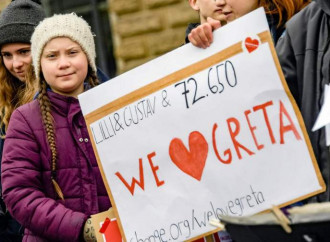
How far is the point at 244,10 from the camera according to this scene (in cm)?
308

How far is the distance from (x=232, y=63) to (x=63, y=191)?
92cm

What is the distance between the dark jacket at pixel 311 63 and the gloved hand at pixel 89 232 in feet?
2.95

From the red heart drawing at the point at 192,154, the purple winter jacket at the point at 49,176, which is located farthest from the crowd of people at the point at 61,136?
the red heart drawing at the point at 192,154

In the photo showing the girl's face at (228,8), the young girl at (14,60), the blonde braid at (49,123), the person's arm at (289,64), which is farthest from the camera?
the young girl at (14,60)

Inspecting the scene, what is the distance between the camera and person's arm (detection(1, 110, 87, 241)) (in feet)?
10.2

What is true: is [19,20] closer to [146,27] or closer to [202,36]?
[202,36]

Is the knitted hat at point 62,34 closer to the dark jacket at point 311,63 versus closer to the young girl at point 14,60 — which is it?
the young girl at point 14,60

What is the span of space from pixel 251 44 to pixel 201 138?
0.34m

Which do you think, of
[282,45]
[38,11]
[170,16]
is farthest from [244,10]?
[170,16]

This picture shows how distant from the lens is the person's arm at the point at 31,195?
10.2ft

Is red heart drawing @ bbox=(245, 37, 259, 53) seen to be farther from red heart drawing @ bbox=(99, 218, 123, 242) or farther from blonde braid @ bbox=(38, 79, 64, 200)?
blonde braid @ bbox=(38, 79, 64, 200)

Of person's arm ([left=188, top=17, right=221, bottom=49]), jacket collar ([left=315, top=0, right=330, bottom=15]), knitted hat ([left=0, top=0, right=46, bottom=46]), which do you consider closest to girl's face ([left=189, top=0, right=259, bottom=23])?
person's arm ([left=188, top=17, right=221, bottom=49])

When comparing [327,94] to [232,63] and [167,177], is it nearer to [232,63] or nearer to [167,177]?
[232,63]

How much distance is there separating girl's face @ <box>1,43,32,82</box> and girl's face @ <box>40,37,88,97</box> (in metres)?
0.75
